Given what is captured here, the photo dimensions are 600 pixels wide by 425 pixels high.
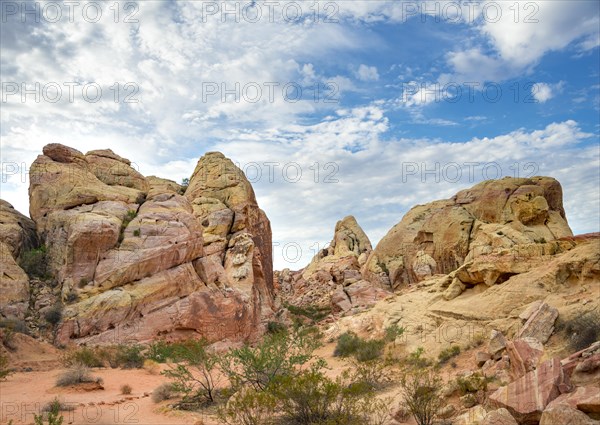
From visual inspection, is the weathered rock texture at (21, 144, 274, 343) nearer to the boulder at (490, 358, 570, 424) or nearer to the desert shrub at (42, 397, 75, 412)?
the desert shrub at (42, 397, 75, 412)

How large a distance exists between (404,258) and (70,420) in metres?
36.6

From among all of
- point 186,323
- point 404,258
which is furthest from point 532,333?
point 404,258

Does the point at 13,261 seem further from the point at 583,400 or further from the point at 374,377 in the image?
the point at 583,400

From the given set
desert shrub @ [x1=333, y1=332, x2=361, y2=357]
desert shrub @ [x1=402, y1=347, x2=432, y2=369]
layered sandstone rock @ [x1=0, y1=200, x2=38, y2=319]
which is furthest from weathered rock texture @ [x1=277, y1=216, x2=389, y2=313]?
layered sandstone rock @ [x1=0, y1=200, x2=38, y2=319]

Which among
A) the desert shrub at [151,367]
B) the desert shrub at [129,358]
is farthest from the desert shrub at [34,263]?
the desert shrub at [151,367]

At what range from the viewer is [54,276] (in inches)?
928

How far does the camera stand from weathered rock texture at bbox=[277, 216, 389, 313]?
128 feet

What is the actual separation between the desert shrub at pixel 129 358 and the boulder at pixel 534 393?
16.0m

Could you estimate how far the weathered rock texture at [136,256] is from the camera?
2217 centimetres

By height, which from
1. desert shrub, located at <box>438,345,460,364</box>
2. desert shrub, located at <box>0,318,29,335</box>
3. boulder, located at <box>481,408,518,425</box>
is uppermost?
desert shrub, located at <box>0,318,29,335</box>

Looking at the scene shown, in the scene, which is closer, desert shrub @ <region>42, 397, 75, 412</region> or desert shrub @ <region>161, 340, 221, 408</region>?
desert shrub @ <region>42, 397, 75, 412</region>

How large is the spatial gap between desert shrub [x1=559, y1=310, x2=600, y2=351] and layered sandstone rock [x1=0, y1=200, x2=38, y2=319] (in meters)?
22.3

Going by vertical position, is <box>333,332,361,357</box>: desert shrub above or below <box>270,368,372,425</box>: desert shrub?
below

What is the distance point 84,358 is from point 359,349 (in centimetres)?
1166
